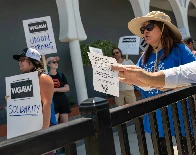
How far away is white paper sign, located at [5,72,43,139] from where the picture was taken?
2.77 meters

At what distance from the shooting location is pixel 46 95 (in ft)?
9.50

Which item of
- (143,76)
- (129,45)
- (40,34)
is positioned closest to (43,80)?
(143,76)

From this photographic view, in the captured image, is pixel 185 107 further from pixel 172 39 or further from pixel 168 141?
pixel 172 39

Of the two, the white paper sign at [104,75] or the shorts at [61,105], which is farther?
the shorts at [61,105]

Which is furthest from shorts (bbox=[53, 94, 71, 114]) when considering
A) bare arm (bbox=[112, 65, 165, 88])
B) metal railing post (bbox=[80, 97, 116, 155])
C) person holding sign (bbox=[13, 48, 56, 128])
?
metal railing post (bbox=[80, 97, 116, 155])

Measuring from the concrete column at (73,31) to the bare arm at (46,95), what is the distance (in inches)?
145

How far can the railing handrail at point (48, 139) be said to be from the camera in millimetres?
951

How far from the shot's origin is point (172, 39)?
7.80 ft

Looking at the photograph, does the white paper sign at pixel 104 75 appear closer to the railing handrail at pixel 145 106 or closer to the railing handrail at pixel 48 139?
the railing handrail at pixel 145 106

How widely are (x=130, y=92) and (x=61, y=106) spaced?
1.71 meters

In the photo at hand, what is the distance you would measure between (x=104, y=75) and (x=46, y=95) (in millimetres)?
1384

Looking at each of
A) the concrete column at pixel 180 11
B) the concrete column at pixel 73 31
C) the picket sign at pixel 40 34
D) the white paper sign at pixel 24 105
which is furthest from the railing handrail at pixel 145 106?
the concrete column at pixel 180 11

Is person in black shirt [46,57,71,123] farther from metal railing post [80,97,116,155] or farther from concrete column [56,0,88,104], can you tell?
metal railing post [80,97,116,155]

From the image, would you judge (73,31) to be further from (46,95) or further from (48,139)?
(48,139)
